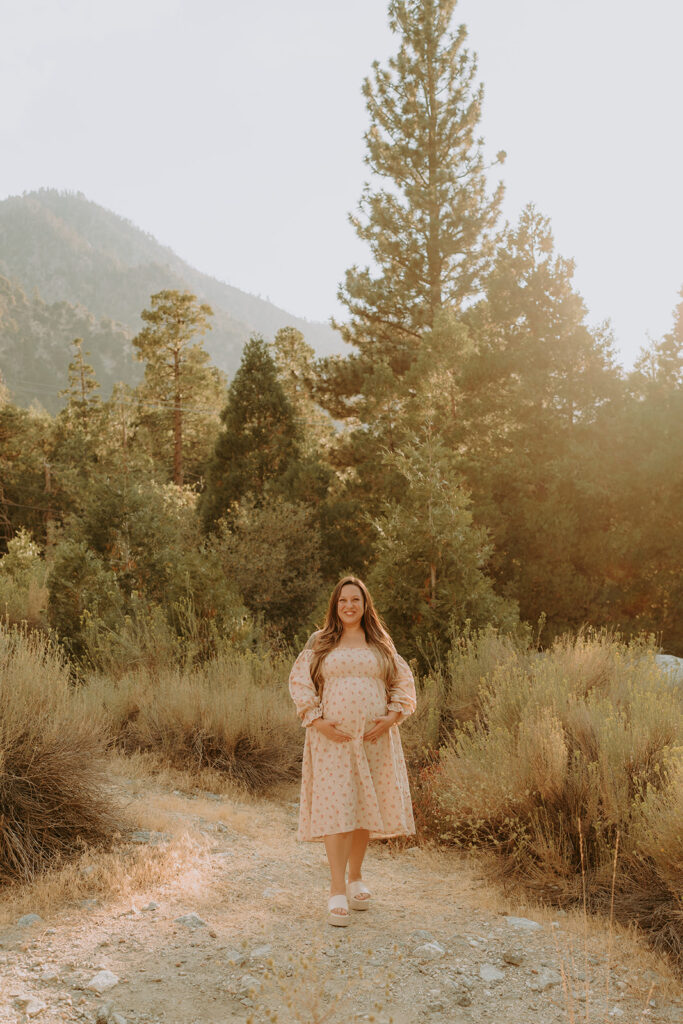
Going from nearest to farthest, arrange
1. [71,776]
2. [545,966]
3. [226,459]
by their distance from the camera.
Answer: [545,966], [71,776], [226,459]

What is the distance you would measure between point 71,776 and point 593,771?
3213 mm

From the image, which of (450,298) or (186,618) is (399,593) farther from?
(450,298)

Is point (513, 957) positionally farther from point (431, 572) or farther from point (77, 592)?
point (77, 592)

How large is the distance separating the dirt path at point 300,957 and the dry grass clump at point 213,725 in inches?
78.4

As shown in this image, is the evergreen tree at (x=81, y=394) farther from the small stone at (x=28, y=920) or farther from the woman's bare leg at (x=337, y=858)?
the woman's bare leg at (x=337, y=858)

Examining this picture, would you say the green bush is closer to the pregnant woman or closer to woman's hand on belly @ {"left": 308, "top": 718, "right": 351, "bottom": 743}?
the pregnant woman

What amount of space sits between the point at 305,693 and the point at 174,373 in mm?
32371

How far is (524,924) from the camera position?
4023mm

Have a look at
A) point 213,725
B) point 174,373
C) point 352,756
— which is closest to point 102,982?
point 352,756

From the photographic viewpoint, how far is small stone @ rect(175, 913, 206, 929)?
3.86 meters

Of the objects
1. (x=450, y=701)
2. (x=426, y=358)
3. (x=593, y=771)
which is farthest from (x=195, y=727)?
(x=426, y=358)

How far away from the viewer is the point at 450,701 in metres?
7.25

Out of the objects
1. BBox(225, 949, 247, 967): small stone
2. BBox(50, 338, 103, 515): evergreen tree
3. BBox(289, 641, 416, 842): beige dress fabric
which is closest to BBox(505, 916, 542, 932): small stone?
BBox(289, 641, 416, 842): beige dress fabric

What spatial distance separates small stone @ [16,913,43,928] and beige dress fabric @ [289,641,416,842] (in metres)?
1.34
